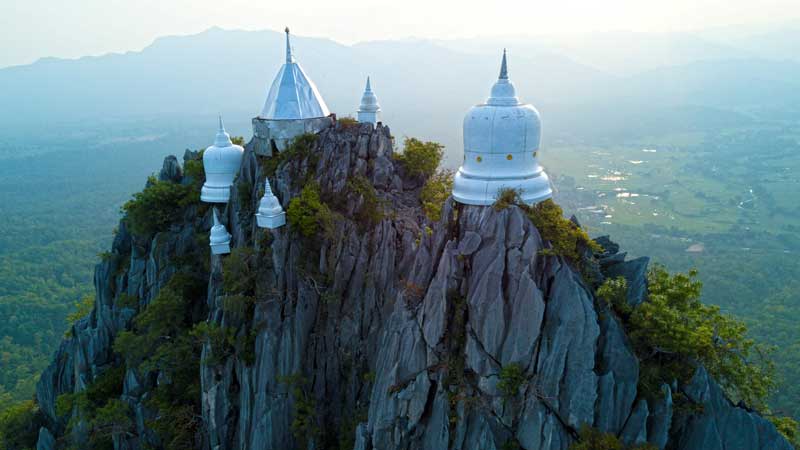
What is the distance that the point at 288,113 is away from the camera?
30.4 meters

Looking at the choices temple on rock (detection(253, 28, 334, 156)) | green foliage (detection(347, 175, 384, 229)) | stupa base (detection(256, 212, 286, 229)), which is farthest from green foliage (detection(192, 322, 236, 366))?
temple on rock (detection(253, 28, 334, 156))

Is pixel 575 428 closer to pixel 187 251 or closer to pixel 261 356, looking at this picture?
pixel 261 356

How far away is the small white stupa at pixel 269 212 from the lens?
26188mm

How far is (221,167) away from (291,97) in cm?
653

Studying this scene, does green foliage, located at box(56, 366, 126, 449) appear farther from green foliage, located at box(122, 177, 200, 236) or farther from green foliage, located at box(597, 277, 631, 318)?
green foliage, located at box(597, 277, 631, 318)

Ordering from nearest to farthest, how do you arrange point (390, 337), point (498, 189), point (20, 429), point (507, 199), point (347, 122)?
point (507, 199) < point (498, 189) < point (390, 337) < point (347, 122) < point (20, 429)

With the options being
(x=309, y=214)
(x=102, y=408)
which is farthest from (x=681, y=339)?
(x=102, y=408)

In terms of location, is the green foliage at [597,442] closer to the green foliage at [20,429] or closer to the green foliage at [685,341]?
the green foliage at [685,341]

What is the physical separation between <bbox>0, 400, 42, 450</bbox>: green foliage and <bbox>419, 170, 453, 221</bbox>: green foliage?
115ft

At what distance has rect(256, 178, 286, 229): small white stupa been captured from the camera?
85.9 feet

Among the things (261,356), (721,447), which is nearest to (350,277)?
(261,356)

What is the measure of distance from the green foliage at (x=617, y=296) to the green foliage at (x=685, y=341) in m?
0.34

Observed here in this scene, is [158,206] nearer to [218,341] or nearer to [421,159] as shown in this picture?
[218,341]

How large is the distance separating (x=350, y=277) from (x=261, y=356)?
579cm
